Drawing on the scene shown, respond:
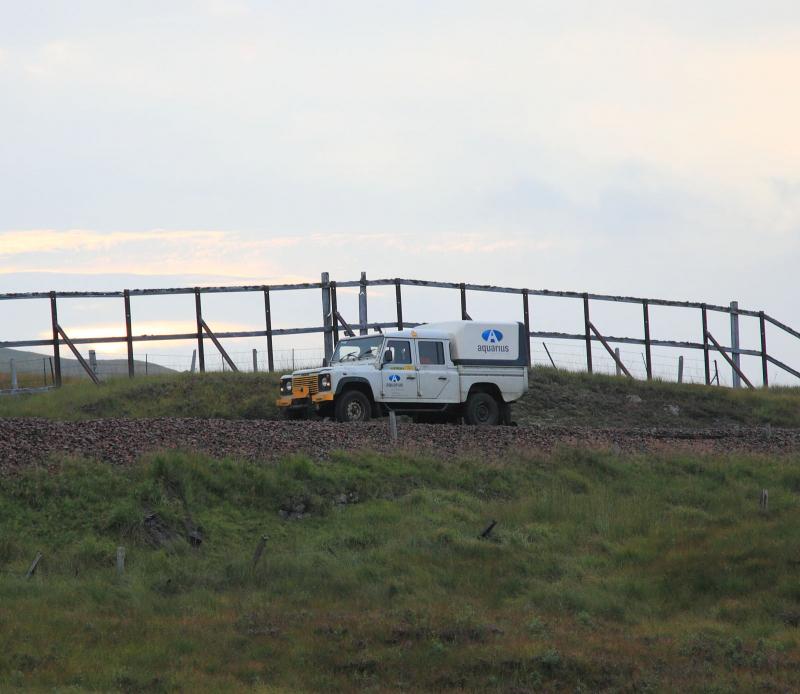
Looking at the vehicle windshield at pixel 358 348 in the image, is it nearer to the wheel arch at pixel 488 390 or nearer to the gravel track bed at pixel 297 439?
the gravel track bed at pixel 297 439

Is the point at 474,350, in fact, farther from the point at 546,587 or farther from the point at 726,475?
the point at 546,587

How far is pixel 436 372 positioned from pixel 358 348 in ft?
5.50

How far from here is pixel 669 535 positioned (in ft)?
64.3

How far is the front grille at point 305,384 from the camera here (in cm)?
2647

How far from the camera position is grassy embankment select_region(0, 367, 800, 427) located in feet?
97.6

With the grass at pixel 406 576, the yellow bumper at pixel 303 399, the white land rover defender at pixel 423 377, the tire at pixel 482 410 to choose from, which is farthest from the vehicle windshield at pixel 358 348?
the grass at pixel 406 576

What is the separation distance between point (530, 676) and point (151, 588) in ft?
17.3

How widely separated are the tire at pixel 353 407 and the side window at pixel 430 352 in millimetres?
1585

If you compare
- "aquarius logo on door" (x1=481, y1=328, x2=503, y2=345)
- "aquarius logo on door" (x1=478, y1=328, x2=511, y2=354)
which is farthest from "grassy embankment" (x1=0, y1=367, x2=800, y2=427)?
"aquarius logo on door" (x1=481, y1=328, x2=503, y2=345)

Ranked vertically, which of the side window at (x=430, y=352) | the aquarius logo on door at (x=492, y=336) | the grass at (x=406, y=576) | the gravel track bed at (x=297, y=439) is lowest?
the grass at (x=406, y=576)

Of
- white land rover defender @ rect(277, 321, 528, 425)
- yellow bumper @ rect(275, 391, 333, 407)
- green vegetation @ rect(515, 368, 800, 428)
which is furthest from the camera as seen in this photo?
green vegetation @ rect(515, 368, 800, 428)

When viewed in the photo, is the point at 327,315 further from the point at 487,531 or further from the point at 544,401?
the point at 487,531

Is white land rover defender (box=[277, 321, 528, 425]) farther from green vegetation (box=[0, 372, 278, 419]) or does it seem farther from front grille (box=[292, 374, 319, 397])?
green vegetation (box=[0, 372, 278, 419])

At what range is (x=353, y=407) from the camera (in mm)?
26562
